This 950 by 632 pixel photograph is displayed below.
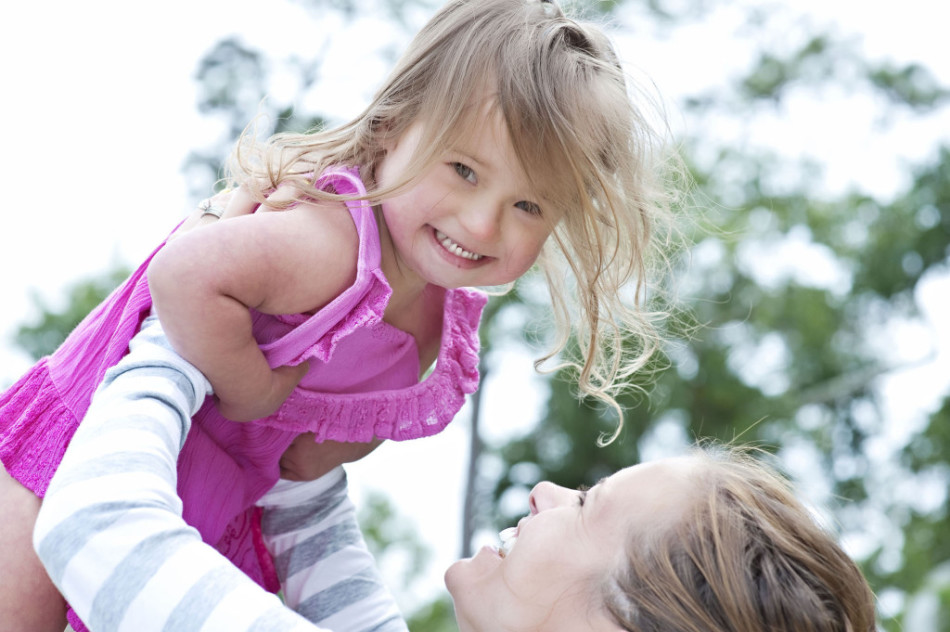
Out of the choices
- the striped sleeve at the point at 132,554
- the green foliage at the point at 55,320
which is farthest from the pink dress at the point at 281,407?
the green foliage at the point at 55,320

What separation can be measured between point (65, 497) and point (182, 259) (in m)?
0.38

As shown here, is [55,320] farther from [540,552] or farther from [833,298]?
[833,298]

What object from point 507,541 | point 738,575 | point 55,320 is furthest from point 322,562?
point 55,320

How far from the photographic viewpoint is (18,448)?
1.43 m

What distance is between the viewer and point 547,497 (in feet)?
4.84

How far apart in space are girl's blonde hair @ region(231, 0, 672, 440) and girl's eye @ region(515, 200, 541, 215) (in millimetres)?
30

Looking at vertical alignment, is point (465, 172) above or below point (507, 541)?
above

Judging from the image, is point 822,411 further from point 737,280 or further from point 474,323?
point 474,323

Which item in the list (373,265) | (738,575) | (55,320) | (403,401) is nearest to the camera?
(738,575)

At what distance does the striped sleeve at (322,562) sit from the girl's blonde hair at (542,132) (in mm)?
495

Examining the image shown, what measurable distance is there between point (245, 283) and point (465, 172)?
0.41m

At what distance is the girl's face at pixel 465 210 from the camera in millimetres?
1549

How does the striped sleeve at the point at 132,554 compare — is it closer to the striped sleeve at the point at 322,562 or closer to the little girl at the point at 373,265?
the little girl at the point at 373,265

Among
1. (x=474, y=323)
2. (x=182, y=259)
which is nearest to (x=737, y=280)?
Result: (x=474, y=323)
